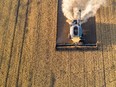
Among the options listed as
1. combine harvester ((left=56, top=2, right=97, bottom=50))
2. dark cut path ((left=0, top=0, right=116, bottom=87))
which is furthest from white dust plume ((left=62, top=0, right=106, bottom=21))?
dark cut path ((left=0, top=0, right=116, bottom=87))

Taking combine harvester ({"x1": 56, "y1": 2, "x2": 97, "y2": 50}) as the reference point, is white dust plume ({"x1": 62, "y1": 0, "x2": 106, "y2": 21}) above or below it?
above

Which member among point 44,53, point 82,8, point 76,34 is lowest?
point 44,53

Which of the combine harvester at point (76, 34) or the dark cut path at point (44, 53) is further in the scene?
the combine harvester at point (76, 34)

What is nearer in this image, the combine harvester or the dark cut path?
the dark cut path

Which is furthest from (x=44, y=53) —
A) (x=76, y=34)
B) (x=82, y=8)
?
(x=82, y=8)

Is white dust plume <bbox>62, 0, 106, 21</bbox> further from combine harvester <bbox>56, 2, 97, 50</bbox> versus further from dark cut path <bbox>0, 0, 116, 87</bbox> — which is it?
dark cut path <bbox>0, 0, 116, 87</bbox>

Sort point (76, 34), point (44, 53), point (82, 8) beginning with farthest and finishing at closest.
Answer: point (82, 8) → point (44, 53) → point (76, 34)

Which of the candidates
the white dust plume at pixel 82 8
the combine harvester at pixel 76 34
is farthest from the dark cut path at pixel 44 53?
the white dust plume at pixel 82 8

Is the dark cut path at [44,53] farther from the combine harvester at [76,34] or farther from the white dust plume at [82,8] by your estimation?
the white dust plume at [82,8]

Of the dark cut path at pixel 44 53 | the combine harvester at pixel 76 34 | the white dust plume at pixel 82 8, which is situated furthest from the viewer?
the white dust plume at pixel 82 8

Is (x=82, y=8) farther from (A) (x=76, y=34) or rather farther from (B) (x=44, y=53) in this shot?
(B) (x=44, y=53)

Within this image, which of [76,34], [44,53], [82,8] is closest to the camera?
[76,34]

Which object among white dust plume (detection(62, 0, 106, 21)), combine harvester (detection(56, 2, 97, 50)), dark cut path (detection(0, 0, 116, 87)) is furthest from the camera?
white dust plume (detection(62, 0, 106, 21))
